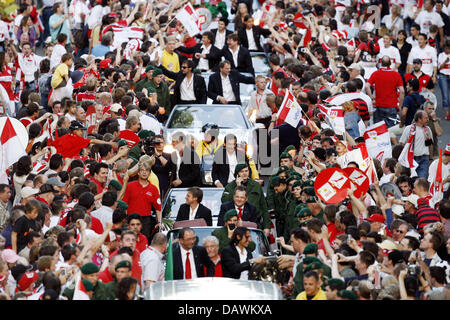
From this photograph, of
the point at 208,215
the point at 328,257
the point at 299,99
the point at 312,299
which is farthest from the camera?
the point at 299,99

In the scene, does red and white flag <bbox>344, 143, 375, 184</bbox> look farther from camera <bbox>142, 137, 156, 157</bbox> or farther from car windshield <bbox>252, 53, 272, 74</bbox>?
car windshield <bbox>252, 53, 272, 74</bbox>

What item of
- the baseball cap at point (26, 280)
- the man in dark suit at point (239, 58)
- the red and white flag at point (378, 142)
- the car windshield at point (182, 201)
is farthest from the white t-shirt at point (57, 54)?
the baseball cap at point (26, 280)

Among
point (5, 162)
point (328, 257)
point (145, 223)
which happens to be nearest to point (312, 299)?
point (328, 257)

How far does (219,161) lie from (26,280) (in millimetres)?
5825

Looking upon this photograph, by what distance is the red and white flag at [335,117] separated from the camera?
1722 centimetres

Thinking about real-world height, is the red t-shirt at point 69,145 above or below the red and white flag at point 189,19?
below

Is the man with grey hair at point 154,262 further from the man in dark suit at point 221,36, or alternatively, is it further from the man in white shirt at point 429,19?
the man in white shirt at point 429,19

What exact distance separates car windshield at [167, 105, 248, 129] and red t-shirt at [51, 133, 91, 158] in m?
3.58

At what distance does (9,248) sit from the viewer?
12508mm

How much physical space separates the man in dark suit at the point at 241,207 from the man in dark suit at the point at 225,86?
6.97m

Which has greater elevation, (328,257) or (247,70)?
(247,70)

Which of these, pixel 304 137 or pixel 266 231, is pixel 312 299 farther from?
pixel 304 137

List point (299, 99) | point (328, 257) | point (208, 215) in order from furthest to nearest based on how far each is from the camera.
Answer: point (299, 99) < point (208, 215) < point (328, 257)

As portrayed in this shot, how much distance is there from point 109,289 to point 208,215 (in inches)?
153
